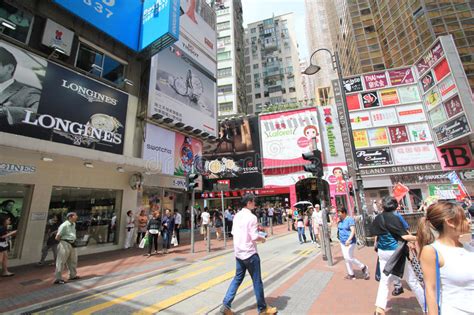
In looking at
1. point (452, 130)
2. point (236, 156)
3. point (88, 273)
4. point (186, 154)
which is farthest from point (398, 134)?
point (88, 273)

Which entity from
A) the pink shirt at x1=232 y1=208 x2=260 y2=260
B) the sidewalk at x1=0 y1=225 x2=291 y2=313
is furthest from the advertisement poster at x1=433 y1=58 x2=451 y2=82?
the pink shirt at x1=232 y1=208 x2=260 y2=260

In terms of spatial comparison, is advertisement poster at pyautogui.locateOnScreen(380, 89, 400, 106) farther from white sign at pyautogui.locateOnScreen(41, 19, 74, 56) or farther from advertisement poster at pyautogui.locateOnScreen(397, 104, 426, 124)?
white sign at pyautogui.locateOnScreen(41, 19, 74, 56)

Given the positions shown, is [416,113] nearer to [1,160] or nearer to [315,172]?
[315,172]

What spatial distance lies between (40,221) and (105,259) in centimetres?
292

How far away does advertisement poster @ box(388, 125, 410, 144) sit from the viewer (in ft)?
82.0

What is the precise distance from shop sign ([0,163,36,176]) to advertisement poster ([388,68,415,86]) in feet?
105

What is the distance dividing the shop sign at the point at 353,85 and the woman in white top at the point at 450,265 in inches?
1127

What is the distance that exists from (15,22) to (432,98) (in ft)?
106

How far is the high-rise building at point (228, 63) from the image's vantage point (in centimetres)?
4447

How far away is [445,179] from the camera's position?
75.9ft

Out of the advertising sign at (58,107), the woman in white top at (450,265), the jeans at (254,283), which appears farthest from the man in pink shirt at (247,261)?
the advertising sign at (58,107)

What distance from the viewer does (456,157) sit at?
2297cm

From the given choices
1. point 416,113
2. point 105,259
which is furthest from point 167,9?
point 416,113

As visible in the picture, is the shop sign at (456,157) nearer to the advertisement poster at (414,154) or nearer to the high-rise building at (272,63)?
the advertisement poster at (414,154)
